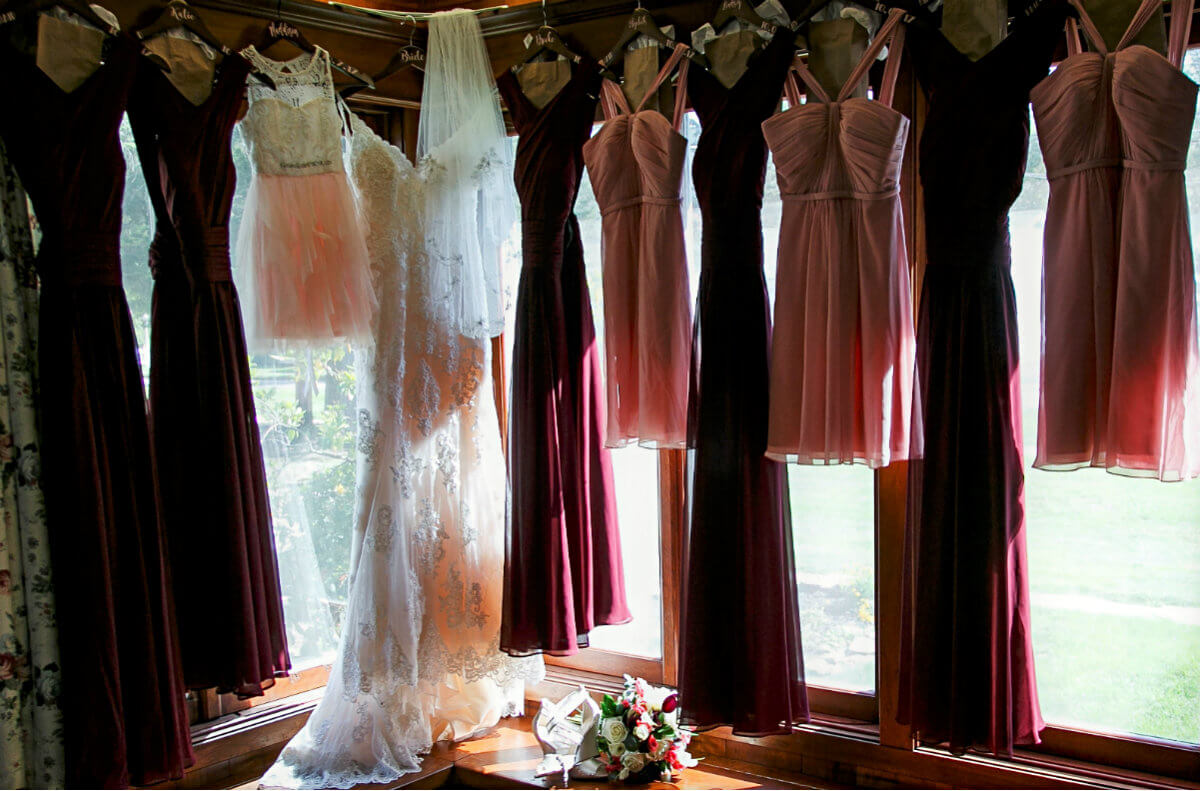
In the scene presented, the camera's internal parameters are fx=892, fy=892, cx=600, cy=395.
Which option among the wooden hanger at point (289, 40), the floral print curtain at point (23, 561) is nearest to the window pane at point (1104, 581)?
the wooden hanger at point (289, 40)

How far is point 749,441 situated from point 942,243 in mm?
506

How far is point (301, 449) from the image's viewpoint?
218 cm

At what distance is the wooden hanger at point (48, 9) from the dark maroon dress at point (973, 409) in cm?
153

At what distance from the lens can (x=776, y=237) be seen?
200cm

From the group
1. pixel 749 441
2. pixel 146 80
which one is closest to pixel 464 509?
pixel 749 441

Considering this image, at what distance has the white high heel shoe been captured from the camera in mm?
2043

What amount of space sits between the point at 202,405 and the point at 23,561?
0.42 metres

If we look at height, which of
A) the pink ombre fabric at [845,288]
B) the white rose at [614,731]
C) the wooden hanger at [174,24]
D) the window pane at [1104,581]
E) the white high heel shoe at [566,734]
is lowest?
the white high heel shoe at [566,734]

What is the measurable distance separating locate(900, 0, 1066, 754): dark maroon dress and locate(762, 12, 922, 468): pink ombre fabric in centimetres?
6

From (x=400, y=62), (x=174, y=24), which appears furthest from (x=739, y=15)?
(x=174, y=24)

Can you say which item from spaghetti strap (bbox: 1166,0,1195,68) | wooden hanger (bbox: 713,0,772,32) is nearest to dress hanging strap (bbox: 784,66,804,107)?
wooden hanger (bbox: 713,0,772,32)

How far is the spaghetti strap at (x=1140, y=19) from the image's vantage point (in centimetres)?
145

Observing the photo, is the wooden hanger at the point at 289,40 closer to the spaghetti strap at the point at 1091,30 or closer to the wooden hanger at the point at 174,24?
the wooden hanger at the point at 174,24

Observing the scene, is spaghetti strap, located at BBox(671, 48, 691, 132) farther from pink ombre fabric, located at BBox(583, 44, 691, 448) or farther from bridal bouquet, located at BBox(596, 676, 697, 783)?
bridal bouquet, located at BBox(596, 676, 697, 783)
